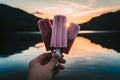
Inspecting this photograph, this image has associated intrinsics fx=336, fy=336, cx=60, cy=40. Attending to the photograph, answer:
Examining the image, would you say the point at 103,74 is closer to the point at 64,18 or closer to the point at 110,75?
the point at 110,75

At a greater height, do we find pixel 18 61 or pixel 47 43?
pixel 47 43

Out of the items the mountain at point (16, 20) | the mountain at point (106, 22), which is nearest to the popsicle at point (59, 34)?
the mountain at point (16, 20)

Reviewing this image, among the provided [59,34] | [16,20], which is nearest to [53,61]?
[59,34]

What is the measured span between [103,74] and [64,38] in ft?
44.4

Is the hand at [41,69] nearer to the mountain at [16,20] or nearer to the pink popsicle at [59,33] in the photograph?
the pink popsicle at [59,33]

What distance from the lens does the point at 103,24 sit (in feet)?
444

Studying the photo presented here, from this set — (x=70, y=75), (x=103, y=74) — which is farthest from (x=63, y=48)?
(x=103, y=74)

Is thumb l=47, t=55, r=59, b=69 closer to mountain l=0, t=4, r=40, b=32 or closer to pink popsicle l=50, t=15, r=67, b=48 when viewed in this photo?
pink popsicle l=50, t=15, r=67, b=48

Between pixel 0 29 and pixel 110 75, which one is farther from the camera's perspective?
pixel 0 29

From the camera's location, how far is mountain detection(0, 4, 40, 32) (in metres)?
118

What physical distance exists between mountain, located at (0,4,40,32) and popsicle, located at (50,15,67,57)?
113 m

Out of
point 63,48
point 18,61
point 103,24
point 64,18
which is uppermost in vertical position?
point 64,18

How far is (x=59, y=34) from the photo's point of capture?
6.58 ft

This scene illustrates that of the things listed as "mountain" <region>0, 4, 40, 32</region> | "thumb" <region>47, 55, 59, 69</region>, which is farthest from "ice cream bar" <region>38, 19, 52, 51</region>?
"mountain" <region>0, 4, 40, 32</region>
